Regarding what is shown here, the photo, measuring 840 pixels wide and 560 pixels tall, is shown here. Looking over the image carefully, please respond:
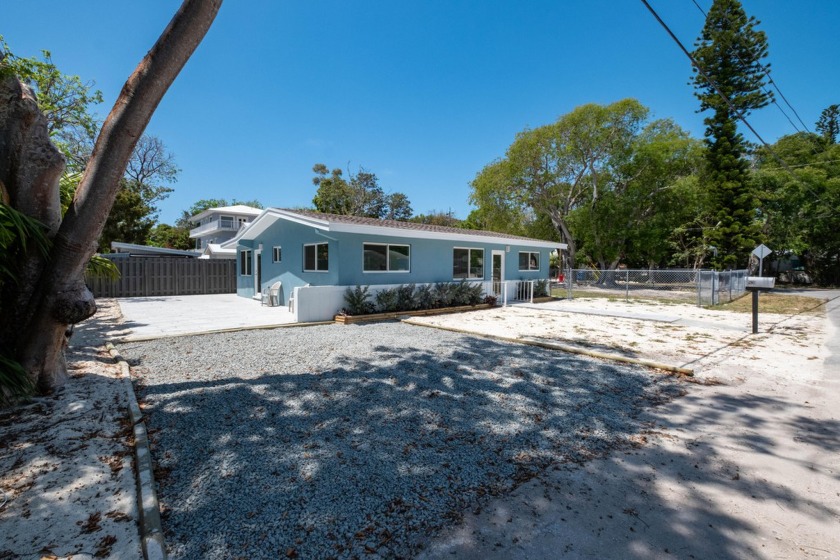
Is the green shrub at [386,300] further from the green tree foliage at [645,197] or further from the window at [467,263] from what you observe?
the green tree foliage at [645,197]

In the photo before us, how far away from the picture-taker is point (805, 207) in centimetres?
2283

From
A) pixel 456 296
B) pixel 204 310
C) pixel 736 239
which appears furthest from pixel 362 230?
pixel 736 239

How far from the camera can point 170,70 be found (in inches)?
146

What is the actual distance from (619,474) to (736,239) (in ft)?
82.0

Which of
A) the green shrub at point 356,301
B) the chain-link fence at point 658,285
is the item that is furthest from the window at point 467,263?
the chain-link fence at point 658,285

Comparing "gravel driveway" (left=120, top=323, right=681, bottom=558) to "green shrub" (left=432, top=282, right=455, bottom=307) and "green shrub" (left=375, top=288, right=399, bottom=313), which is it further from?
"green shrub" (left=432, top=282, right=455, bottom=307)

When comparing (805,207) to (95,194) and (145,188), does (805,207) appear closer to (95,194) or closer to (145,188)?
(95,194)

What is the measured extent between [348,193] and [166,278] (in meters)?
22.5

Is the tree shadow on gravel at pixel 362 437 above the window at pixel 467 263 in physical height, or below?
below

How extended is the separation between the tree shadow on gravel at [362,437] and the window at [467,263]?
7.66m

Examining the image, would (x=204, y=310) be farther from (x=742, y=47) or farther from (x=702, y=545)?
(x=742, y=47)

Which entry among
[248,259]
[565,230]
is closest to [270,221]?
[248,259]

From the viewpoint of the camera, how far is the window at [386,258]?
11.4 metres

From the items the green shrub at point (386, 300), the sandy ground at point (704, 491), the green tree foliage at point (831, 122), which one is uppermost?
the green tree foliage at point (831, 122)
